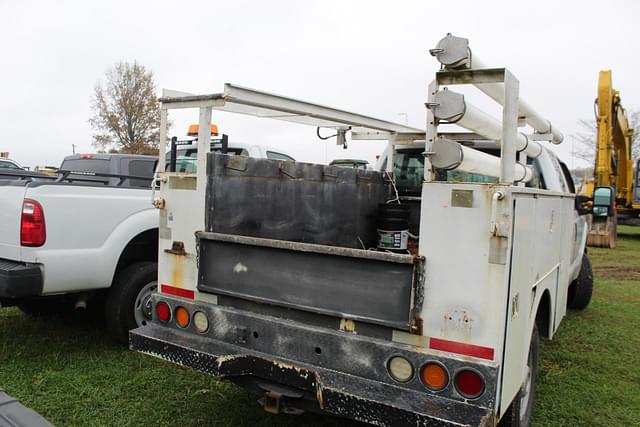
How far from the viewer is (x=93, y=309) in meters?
5.60

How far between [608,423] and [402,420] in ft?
7.02

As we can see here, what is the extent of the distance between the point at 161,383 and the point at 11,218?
5.53ft

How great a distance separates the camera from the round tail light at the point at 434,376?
7.88 feet

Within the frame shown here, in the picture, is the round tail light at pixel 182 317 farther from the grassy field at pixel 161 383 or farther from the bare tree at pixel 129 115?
the bare tree at pixel 129 115

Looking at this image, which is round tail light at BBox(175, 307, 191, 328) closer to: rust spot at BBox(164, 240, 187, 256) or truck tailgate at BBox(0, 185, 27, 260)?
rust spot at BBox(164, 240, 187, 256)

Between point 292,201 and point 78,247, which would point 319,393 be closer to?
point 292,201

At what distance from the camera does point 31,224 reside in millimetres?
3992

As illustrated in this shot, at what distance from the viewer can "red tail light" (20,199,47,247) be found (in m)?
3.99

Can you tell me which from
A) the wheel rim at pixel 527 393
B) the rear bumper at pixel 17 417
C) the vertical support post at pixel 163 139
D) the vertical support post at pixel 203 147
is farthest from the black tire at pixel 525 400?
the vertical support post at pixel 163 139

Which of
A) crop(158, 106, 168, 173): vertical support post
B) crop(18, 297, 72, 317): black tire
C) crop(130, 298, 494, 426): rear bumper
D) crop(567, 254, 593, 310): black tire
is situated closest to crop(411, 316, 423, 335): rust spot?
crop(130, 298, 494, 426): rear bumper

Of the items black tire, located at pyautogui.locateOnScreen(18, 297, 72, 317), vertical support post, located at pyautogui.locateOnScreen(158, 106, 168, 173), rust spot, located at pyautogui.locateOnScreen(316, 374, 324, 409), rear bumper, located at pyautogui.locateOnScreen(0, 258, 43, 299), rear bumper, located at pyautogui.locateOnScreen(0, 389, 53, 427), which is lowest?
black tire, located at pyautogui.locateOnScreen(18, 297, 72, 317)

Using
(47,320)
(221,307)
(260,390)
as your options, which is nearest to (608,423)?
(260,390)

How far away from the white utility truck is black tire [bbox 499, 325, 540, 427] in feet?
0.05

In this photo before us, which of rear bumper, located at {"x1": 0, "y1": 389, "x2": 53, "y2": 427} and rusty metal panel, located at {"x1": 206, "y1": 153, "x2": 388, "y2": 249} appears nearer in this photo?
rear bumper, located at {"x1": 0, "y1": 389, "x2": 53, "y2": 427}
